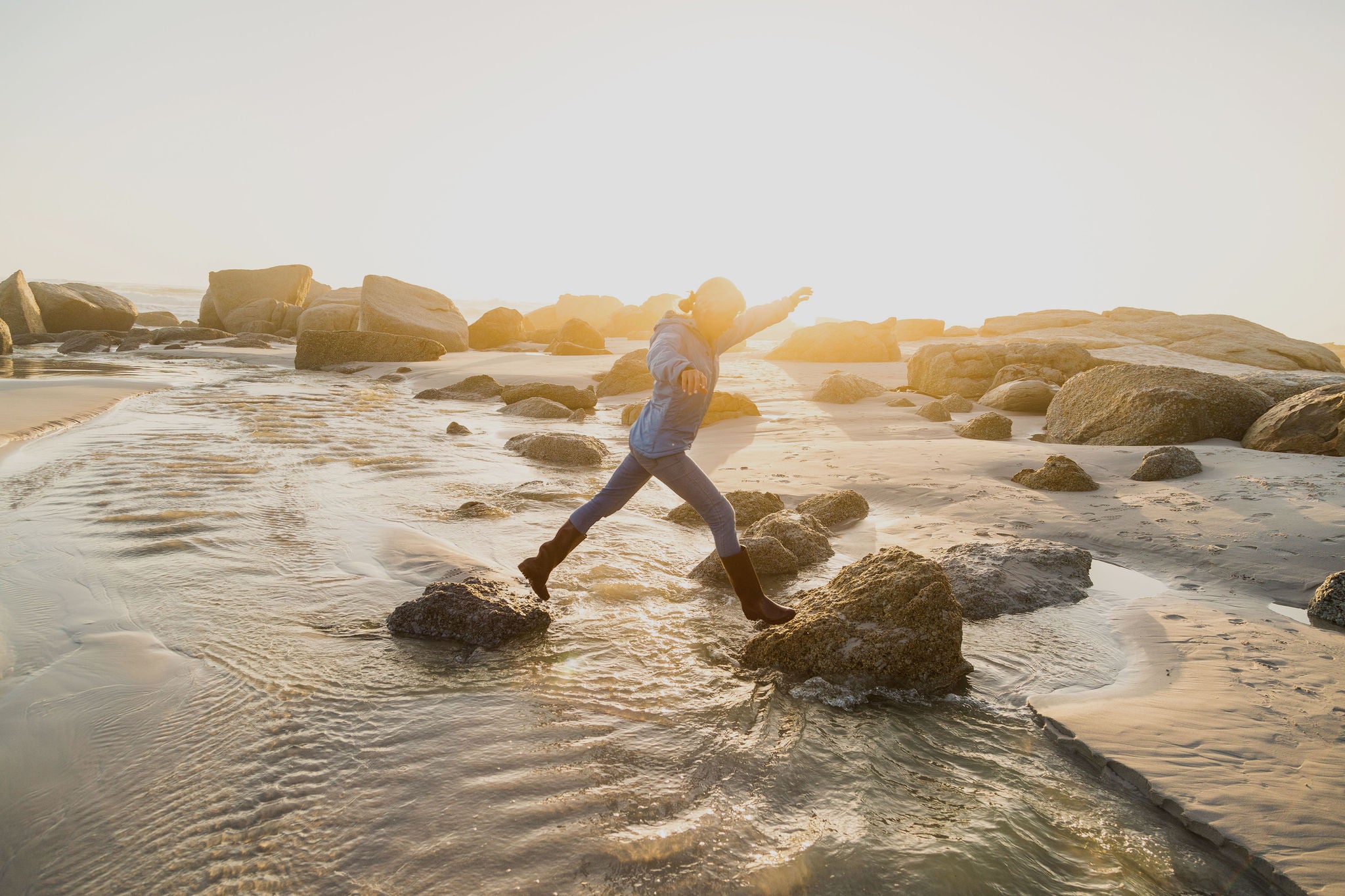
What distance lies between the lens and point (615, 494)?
4.08 m

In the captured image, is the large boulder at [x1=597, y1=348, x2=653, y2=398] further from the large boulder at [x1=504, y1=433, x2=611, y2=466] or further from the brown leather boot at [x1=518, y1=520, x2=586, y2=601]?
the brown leather boot at [x1=518, y1=520, x2=586, y2=601]

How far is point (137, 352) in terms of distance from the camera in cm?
2353

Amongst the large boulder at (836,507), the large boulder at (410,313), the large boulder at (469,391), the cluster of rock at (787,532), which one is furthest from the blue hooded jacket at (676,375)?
the large boulder at (410,313)

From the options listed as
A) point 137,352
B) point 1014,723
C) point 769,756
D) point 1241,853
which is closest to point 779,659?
point 769,756

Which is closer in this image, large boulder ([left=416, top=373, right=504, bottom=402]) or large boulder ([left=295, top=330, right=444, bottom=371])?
large boulder ([left=416, top=373, right=504, bottom=402])

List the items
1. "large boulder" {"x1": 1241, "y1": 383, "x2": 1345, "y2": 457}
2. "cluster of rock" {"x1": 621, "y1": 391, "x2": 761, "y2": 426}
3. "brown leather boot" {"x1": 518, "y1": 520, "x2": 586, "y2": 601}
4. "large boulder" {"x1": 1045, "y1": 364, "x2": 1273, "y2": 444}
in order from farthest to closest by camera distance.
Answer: "cluster of rock" {"x1": 621, "y1": 391, "x2": 761, "y2": 426} → "large boulder" {"x1": 1045, "y1": 364, "x2": 1273, "y2": 444} → "large boulder" {"x1": 1241, "y1": 383, "x2": 1345, "y2": 457} → "brown leather boot" {"x1": 518, "y1": 520, "x2": 586, "y2": 601}

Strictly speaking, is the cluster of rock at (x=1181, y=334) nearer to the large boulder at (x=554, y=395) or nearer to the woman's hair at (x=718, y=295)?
the large boulder at (x=554, y=395)

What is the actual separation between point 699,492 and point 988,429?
7.21 meters

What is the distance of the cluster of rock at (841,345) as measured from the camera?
75.3 feet

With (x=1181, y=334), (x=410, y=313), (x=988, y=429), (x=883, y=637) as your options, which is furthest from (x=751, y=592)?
(x=1181, y=334)

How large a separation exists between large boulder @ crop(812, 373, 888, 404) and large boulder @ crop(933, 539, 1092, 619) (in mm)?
8707

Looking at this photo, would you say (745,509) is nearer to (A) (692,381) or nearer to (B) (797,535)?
(B) (797,535)

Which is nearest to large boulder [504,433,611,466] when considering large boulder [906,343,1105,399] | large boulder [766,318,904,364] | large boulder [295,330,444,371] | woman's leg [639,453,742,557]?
woman's leg [639,453,742,557]

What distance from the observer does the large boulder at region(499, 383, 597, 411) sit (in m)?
14.4
